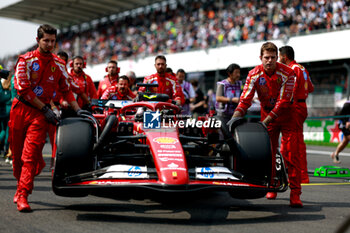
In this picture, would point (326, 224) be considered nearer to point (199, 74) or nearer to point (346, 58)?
point (346, 58)

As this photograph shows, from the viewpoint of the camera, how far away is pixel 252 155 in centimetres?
516

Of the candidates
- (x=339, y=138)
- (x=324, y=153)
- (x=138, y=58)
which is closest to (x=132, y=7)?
(x=138, y=58)

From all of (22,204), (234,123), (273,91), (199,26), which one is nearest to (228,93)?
(273,91)

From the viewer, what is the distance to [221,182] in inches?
188

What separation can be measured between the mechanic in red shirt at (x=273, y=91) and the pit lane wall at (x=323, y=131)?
1196 cm

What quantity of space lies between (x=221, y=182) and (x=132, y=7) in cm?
2985

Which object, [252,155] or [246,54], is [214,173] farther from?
[246,54]

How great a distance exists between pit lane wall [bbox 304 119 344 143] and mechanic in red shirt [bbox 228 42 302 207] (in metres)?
12.0

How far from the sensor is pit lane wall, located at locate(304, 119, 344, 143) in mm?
17578

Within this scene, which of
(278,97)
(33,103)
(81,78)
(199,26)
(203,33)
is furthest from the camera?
(199,26)

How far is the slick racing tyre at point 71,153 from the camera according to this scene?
193 inches

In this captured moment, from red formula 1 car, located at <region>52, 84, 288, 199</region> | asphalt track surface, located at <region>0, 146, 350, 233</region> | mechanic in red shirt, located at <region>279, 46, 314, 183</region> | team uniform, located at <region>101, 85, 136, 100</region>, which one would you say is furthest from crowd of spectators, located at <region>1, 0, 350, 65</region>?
red formula 1 car, located at <region>52, 84, 288, 199</region>

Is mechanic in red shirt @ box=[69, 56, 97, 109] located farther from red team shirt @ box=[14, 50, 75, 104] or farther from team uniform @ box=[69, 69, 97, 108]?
red team shirt @ box=[14, 50, 75, 104]

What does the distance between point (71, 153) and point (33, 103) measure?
0.77m
